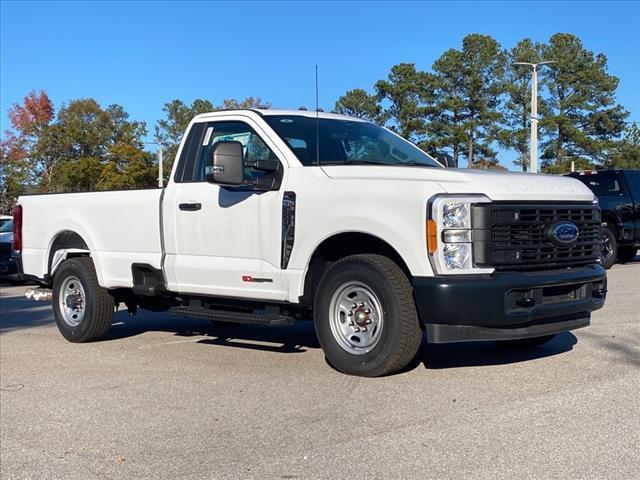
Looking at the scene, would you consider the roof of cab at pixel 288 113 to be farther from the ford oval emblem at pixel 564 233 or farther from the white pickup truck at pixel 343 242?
the ford oval emblem at pixel 564 233

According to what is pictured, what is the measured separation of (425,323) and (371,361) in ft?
1.93

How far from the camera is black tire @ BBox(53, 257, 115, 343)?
7906 millimetres

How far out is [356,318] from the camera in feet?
19.0

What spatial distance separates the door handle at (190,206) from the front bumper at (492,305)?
2.45m

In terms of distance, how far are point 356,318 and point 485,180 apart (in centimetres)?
148

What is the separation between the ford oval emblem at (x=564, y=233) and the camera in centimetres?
559

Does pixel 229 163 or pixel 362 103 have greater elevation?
pixel 362 103

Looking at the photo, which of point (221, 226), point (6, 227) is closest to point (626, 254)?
point (221, 226)

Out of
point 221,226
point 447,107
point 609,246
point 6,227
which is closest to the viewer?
point 221,226

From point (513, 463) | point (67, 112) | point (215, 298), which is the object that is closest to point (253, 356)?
point (215, 298)

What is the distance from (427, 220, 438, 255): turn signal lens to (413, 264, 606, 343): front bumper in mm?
218

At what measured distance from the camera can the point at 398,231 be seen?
5.42 m

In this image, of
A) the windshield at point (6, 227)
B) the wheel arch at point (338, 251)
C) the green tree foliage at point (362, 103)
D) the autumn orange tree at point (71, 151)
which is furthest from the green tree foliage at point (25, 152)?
the wheel arch at point (338, 251)

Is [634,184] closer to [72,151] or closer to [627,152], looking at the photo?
[627,152]
